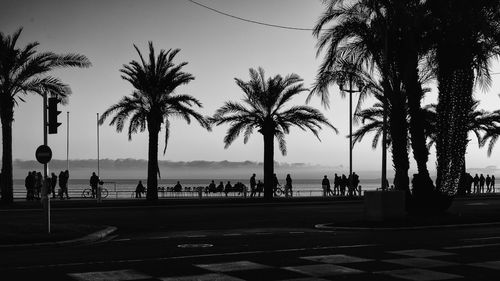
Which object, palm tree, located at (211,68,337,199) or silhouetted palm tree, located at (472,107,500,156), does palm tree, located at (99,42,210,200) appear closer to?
palm tree, located at (211,68,337,199)

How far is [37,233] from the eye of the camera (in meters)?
14.8

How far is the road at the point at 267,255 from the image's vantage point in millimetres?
9391

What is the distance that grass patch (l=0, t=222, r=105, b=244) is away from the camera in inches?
535

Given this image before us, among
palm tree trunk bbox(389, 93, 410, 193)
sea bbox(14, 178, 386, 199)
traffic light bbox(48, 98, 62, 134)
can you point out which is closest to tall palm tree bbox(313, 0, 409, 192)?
palm tree trunk bbox(389, 93, 410, 193)

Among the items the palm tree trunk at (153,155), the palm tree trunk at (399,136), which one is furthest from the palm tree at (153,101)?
the palm tree trunk at (399,136)

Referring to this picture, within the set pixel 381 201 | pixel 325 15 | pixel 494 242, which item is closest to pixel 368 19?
pixel 325 15

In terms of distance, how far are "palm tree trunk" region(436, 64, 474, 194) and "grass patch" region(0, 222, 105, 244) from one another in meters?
14.7

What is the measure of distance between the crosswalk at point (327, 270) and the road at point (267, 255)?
0.05ft

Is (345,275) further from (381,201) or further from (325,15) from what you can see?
(325,15)

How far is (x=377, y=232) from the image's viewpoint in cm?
1672

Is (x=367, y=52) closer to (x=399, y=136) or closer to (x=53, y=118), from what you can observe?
(x=399, y=136)

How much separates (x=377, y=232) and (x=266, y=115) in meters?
21.2

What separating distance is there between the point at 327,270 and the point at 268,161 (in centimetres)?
2683

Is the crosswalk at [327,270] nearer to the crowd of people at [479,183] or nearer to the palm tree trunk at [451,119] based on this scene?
the palm tree trunk at [451,119]
